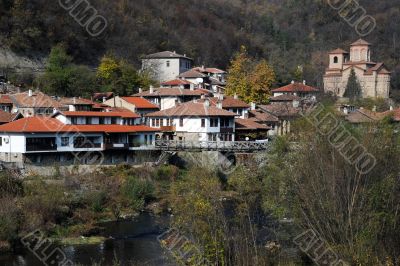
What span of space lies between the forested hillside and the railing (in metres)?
27.6

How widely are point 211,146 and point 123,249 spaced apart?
1806 cm

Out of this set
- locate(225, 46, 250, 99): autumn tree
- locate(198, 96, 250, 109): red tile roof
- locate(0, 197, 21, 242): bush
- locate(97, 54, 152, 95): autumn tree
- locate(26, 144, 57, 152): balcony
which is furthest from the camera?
locate(225, 46, 250, 99): autumn tree

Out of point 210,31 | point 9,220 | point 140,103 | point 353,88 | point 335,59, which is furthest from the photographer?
point 210,31

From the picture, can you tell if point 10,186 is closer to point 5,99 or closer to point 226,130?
point 5,99

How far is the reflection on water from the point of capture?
85.4 ft

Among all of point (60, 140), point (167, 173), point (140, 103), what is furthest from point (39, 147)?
point (140, 103)

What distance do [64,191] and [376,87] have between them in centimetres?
5609

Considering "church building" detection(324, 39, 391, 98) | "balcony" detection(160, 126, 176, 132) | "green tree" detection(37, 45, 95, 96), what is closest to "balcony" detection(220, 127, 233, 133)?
"balcony" detection(160, 126, 176, 132)

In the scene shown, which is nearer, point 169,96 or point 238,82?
point 169,96

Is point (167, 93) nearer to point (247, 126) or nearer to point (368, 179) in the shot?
point (247, 126)

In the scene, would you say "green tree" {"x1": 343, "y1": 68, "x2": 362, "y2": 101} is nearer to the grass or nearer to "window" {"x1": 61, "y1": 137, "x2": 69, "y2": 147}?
"window" {"x1": 61, "y1": 137, "x2": 69, "y2": 147}

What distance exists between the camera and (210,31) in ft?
349

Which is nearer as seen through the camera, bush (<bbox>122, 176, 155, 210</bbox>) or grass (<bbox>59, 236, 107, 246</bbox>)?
grass (<bbox>59, 236, 107, 246</bbox>)

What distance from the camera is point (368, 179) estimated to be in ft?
69.3
